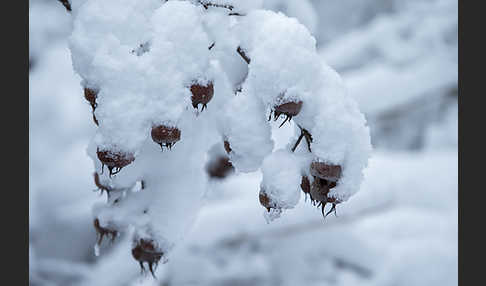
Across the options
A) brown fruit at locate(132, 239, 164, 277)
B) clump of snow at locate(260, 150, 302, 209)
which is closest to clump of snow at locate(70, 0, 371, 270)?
clump of snow at locate(260, 150, 302, 209)

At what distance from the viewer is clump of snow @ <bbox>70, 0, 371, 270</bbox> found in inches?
45.6

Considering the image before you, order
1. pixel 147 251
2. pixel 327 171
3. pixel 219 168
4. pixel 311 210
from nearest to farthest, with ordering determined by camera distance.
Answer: pixel 327 171 → pixel 147 251 → pixel 219 168 → pixel 311 210

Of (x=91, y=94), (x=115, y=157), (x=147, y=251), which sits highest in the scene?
(x=91, y=94)

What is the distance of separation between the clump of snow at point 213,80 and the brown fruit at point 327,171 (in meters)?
0.01

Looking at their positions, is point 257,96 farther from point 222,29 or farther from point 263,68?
point 222,29

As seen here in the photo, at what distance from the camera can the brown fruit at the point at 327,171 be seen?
1.14 m

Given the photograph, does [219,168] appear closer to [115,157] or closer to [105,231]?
[105,231]

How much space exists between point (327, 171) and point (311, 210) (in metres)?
2.03

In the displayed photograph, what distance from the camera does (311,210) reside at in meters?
3.12

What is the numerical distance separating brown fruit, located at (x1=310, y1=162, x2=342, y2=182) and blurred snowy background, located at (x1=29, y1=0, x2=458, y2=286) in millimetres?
1506

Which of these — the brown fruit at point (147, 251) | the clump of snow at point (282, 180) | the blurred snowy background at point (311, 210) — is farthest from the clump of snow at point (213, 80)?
the blurred snowy background at point (311, 210)

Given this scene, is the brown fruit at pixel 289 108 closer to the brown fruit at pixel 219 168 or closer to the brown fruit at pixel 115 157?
the brown fruit at pixel 115 157

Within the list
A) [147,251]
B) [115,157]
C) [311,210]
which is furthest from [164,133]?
[311,210]

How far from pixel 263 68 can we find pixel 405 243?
3008 mm
